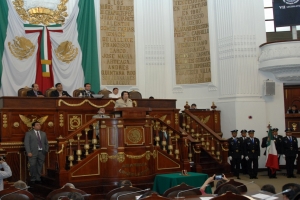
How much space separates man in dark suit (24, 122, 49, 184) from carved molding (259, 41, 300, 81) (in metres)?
8.69

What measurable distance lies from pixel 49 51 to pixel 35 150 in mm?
5920

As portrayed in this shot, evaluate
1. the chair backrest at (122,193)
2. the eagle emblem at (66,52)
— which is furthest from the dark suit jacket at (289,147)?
the chair backrest at (122,193)

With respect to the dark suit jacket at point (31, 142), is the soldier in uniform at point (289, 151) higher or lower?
lower

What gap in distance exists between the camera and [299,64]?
49.6 feet

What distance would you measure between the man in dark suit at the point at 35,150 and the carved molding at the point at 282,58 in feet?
28.5

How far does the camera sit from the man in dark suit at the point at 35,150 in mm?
10328

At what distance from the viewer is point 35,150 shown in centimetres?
1038

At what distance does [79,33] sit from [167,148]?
6474 mm

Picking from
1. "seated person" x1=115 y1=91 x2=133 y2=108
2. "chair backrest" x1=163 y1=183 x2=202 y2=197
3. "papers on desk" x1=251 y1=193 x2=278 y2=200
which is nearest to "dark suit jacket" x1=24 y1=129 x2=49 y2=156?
"seated person" x1=115 y1=91 x2=133 y2=108

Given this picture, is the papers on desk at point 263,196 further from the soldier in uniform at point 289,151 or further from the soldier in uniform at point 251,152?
the soldier in uniform at point 289,151

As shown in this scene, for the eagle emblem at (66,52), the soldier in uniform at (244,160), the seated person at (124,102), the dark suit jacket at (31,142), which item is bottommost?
the soldier in uniform at (244,160)

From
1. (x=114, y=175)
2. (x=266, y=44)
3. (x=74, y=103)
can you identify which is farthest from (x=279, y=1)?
(x=114, y=175)

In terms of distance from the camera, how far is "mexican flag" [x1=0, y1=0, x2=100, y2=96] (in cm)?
1473

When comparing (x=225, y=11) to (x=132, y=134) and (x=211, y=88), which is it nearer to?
(x=211, y=88)
